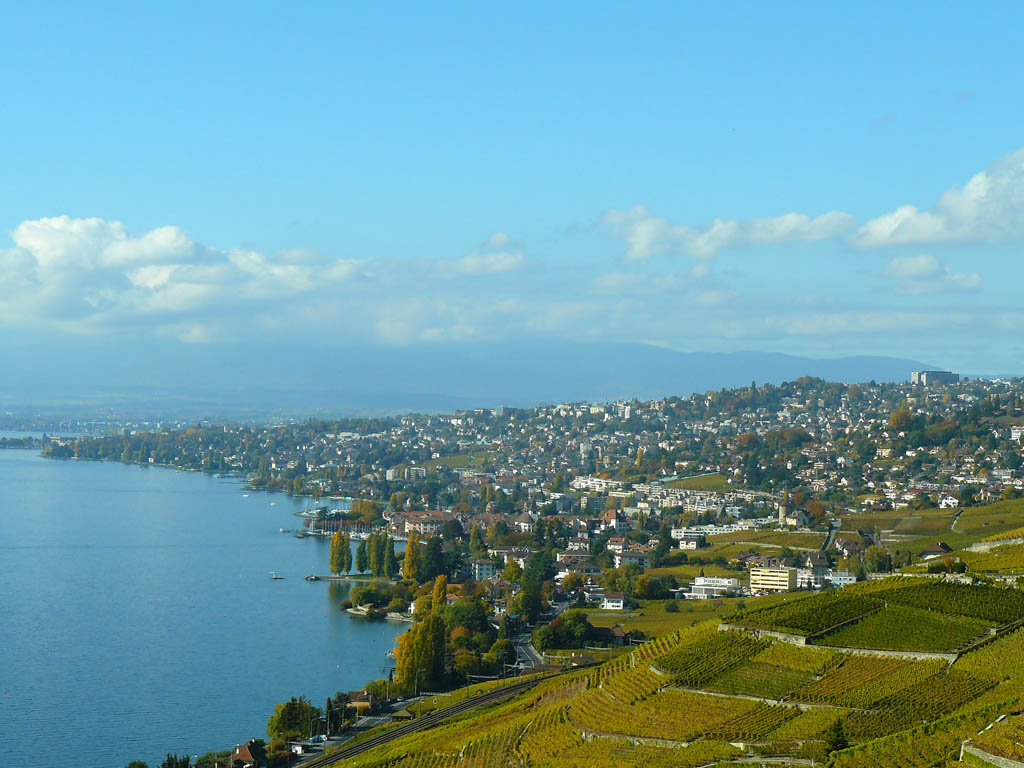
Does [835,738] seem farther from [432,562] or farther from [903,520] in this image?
[903,520]

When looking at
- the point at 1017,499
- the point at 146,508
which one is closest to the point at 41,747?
the point at 1017,499

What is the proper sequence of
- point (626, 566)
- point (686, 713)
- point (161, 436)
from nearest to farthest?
point (686, 713)
point (626, 566)
point (161, 436)

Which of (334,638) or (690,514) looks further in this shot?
(690,514)

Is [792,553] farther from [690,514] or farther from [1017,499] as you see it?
[690,514]

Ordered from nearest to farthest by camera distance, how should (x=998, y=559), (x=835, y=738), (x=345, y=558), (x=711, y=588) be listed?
(x=835, y=738) < (x=998, y=559) < (x=711, y=588) < (x=345, y=558)

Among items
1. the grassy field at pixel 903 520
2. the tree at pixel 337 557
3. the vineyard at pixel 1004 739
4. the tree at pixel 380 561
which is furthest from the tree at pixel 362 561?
the vineyard at pixel 1004 739

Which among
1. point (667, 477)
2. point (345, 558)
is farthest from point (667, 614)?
point (667, 477)

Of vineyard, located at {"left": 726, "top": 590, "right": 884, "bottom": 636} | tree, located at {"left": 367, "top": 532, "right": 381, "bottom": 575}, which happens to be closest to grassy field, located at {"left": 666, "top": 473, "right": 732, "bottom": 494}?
tree, located at {"left": 367, "top": 532, "right": 381, "bottom": 575}
